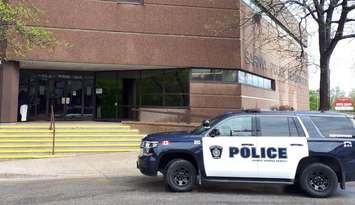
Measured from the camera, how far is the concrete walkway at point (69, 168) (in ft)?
42.3

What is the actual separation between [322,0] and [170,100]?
31.2 ft

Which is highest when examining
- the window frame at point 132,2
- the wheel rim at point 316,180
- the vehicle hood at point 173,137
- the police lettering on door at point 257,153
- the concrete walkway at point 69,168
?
the window frame at point 132,2

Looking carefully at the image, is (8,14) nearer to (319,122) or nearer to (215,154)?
(215,154)

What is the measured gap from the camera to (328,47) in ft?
62.4

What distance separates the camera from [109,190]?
422 inches

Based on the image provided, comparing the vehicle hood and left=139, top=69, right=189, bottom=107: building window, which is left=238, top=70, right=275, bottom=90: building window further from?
the vehicle hood

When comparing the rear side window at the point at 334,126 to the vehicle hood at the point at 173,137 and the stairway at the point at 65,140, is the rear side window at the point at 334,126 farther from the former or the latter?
the stairway at the point at 65,140

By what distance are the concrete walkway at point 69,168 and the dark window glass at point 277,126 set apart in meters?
4.25

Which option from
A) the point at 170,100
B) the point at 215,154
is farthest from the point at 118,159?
the point at 170,100

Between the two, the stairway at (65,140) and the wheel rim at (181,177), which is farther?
the stairway at (65,140)

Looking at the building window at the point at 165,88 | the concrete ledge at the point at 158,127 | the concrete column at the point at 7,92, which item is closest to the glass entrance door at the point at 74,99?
the building window at the point at 165,88

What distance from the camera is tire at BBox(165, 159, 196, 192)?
10430mm

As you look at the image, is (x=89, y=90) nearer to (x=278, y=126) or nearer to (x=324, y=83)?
(x=324, y=83)

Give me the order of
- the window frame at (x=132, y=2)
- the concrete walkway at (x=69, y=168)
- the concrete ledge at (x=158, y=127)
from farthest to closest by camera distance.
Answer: the window frame at (x=132, y=2) < the concrete ledge at (x=158, y=127) < the concrete walkway at (x=69, y=168)
